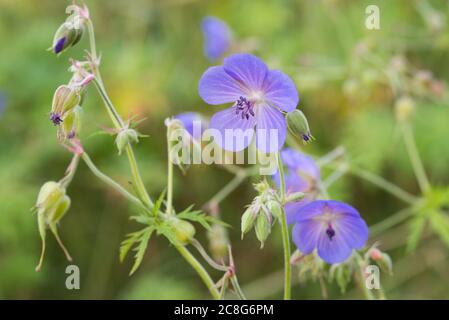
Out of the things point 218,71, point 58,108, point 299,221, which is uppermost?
point 218,71

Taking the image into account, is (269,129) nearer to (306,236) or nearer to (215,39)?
(306,236)

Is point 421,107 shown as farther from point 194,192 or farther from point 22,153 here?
point 22,153

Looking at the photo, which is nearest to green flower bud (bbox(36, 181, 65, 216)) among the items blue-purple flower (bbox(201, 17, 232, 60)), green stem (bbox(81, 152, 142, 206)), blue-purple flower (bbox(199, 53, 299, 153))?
green stem (bbox(81, 152, 142, 206))

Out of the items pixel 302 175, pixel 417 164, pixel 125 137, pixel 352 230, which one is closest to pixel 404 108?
pixel 417 164

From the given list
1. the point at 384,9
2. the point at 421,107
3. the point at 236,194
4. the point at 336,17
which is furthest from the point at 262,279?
the point at 384,9

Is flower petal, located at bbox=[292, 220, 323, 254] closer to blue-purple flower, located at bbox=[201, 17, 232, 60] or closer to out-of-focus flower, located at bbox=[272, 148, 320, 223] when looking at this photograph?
out-of-focus flower, located at bbox=[272, 148, 320, 223]
